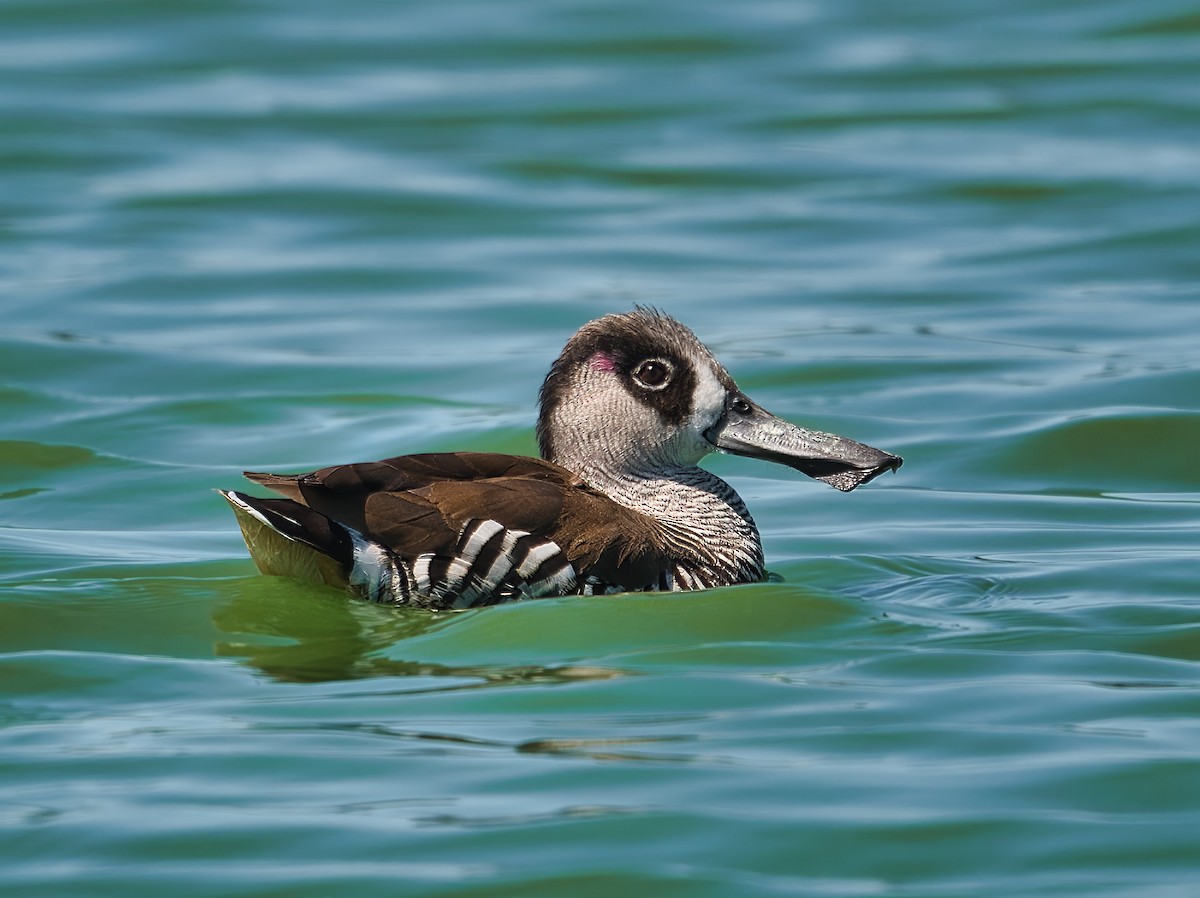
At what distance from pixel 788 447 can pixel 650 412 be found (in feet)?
1.98

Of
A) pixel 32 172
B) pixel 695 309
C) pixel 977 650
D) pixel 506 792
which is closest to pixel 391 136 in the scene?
pixel 32 172

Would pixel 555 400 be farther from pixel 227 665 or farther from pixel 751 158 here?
pixel 751 158

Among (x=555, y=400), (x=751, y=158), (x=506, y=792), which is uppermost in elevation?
(x=751, y=158)

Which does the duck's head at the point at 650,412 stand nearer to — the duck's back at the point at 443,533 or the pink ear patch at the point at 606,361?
the pink ear patch at the point at 606,361

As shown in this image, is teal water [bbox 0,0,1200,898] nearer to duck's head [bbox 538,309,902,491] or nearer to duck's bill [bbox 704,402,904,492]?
duck's bill [bbox 704,402,904,492]

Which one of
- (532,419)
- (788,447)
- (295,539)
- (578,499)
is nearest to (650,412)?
(788,447)

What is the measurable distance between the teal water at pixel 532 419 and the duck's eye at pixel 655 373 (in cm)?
91

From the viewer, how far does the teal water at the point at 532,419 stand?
6152 mm

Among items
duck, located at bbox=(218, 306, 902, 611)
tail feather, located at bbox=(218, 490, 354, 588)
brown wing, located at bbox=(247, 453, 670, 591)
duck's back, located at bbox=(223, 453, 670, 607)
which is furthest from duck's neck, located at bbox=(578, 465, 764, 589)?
tail feather, located at bbox=(218, 490, 354, 588)

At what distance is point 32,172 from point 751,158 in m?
6.03

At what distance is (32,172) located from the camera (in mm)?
18391

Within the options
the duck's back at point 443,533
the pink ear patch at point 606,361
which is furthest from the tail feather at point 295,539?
the pink ear patch at point 606,361

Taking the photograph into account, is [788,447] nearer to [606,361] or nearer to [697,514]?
[697,514]

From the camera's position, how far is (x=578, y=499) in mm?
8195
